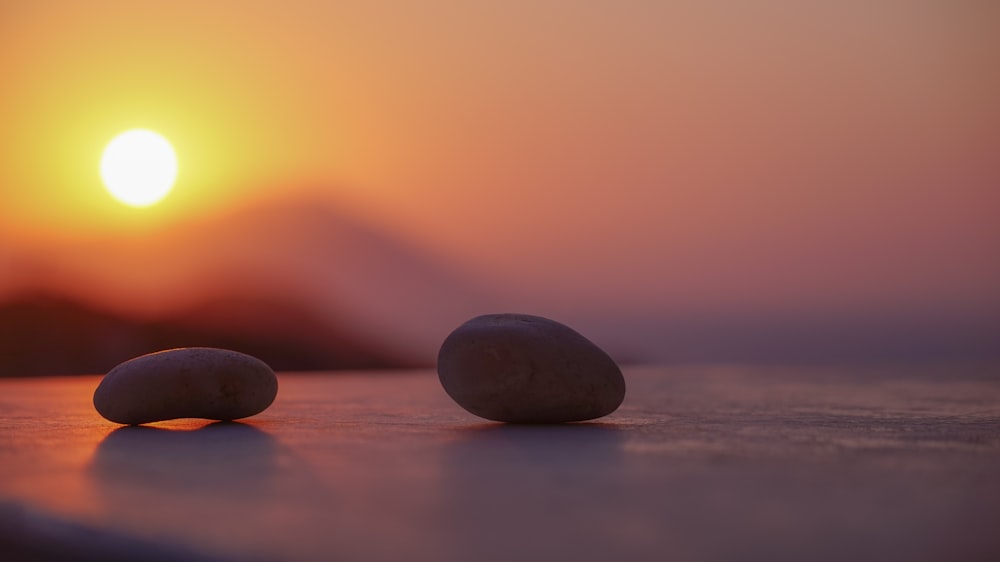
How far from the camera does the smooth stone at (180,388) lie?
4238 mm

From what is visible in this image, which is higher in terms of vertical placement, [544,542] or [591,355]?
[591,355]

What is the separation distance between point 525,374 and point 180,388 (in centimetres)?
166

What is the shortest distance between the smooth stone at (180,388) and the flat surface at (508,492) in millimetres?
324

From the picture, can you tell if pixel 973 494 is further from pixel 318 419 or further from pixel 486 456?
pixel 318 419

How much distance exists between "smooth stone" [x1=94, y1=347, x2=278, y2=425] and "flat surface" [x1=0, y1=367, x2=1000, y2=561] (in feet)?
1.06

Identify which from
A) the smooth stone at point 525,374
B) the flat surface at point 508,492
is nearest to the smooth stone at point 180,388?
the flat surface at point 508,492

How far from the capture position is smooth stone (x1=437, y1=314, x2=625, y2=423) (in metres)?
3.98

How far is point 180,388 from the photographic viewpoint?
426cm

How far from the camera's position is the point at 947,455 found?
2.75 m

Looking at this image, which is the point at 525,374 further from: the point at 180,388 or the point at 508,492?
the point at 508,492

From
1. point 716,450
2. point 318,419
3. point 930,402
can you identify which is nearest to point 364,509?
point 716,450

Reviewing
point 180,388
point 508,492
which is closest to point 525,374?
point 180,388

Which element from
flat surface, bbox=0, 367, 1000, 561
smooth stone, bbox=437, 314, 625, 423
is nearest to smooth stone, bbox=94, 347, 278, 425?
flat surface, bbox=0, 367, 1000, 561

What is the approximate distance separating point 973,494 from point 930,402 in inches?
144
